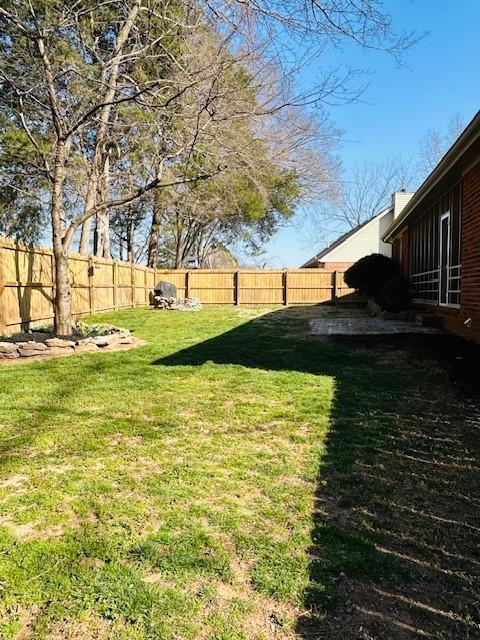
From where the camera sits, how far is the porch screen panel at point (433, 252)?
7.73m

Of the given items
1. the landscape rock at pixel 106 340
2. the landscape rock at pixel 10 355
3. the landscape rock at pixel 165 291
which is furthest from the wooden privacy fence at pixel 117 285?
the landscape rock at pixel 106 340

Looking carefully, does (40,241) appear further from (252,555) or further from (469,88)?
(252,555)

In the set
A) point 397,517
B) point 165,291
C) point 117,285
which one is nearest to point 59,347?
point 397,517

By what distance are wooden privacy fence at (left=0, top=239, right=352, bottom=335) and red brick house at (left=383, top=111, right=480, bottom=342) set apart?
670 centimetres

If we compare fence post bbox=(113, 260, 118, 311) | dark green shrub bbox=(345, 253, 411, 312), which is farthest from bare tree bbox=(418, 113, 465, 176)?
fence post bbox=(113, 260, 118, 311)

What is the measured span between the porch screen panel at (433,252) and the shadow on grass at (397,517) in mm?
3668

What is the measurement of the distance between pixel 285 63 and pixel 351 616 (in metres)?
5.19

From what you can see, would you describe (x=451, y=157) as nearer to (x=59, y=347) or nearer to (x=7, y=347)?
(x=59, y=347)

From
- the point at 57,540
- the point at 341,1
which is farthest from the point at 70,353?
the point at 341,1

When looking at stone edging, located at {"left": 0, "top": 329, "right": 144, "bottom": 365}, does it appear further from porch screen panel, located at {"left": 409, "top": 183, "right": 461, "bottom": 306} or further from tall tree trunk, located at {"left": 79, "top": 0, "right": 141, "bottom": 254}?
porch screen panel, located at {"left": 409, "top": 183, "right": 461, "bottom": 306}

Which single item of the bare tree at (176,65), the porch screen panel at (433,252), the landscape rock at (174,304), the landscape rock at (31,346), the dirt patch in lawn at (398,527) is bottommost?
the dirt patch in lawn at (398,527)

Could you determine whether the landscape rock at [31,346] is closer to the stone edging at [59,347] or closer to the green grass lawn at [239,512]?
the stone edging at [59,347]

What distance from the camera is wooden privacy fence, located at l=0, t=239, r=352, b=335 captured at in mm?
7938

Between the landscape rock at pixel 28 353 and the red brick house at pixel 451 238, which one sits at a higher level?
the red brick house at pixel 451 238
